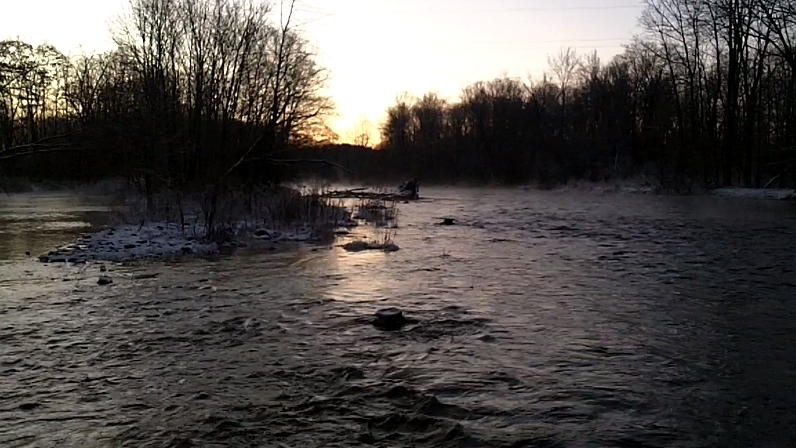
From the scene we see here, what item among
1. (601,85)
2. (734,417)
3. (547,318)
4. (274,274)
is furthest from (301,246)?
(601,85)

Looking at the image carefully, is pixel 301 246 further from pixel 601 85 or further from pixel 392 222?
pixel 601 85

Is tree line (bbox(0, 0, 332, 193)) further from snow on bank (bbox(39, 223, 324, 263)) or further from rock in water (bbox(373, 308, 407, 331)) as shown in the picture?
rock in water (bbox(373, 308, 407, 331))

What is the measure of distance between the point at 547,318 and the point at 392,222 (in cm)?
1486

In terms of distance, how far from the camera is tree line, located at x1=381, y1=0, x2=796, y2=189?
3672 centimetres

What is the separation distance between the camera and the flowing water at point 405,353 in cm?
463

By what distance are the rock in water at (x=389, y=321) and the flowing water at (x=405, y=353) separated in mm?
166

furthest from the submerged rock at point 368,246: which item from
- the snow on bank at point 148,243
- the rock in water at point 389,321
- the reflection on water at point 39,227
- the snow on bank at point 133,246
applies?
the rock in water at point 389,321

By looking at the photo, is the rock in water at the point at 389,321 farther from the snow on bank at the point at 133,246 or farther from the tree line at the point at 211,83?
the tree line at the point at 211,83

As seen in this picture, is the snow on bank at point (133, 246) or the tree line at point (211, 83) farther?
the tree line at point (211, 83)

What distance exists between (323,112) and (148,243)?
755 inches

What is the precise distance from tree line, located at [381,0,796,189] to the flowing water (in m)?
26.3

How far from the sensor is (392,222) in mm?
22641

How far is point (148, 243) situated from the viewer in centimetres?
A: 1466

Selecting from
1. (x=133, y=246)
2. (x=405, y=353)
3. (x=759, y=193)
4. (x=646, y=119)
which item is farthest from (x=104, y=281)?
(x=646, y=119)
